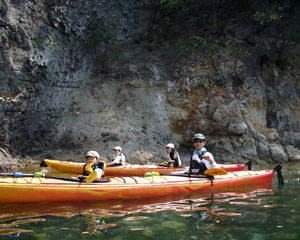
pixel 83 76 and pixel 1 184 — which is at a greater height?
pixel 83 76

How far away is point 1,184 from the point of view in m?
5.34

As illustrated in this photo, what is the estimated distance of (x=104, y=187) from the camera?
6.00 meters

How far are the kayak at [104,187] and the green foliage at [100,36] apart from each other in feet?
33.3

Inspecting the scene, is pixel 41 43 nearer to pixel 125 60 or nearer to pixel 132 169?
pixel 125 60

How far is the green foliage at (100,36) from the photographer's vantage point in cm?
1502

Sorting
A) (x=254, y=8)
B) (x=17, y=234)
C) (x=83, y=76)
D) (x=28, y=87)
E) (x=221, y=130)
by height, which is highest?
(x=254, y=8)

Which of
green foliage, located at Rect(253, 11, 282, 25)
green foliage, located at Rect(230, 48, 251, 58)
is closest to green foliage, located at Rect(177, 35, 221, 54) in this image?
green foliage, located at Rect(230, 48, 251, 58)

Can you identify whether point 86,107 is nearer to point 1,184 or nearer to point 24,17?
point 24,17

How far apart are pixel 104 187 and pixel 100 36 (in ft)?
35.5

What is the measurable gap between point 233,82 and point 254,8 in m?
4.59

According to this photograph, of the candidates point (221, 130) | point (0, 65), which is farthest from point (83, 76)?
point (221, 130)

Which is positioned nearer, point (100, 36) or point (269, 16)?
point (269, 16)

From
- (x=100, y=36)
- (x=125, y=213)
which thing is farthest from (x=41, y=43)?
(x=125, y=213)

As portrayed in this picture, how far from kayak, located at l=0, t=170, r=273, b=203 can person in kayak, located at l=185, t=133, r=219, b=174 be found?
26 centimetres
